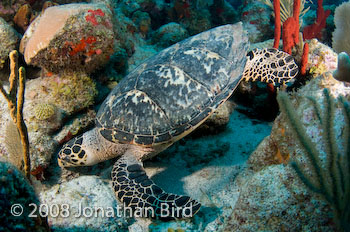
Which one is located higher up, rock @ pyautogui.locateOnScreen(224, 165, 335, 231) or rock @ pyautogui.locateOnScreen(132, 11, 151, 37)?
rock @ pyautogui.locateOnScreen(132, 11, 151, 37)

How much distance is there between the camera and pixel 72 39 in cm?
335

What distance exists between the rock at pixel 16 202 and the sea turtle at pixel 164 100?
1.29 meters

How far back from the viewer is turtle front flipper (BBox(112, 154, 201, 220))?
2279 mm

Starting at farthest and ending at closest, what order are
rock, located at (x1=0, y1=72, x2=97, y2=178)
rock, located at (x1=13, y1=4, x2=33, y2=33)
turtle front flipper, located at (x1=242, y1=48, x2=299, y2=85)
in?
rock, located at (x1=13, y1=4, x2=33, y2=33), turtle front flipper, located at (x1=242, y1=48, x2=299, y2=85), rock, located at (x1=0, y1=72, x2=97, y2=178)

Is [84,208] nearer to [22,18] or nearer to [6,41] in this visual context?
[6,41]

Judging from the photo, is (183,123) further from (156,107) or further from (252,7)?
(252,7)

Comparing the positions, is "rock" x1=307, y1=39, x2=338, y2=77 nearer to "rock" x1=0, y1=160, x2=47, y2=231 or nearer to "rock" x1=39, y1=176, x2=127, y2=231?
"rock" x1=39, y1=176, x2=127, y2=231

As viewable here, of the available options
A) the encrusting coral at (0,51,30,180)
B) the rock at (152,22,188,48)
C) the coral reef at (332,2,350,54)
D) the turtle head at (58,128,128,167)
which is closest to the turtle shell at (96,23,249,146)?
the turtle head at (58,128,128,167)

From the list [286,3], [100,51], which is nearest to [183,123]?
[100,51]

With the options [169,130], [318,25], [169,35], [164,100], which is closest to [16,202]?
[169,130]

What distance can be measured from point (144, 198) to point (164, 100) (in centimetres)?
136

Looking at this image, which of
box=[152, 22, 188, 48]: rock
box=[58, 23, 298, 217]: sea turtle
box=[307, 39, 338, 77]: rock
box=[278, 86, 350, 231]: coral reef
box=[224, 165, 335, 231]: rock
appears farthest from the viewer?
box=[152, 22, 188, 48]: rock

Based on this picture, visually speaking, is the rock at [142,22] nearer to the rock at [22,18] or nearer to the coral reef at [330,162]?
the rock at [22,18]

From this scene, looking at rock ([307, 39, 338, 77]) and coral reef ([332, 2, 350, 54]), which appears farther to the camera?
coral reef ([332, 2, 350, 54])
